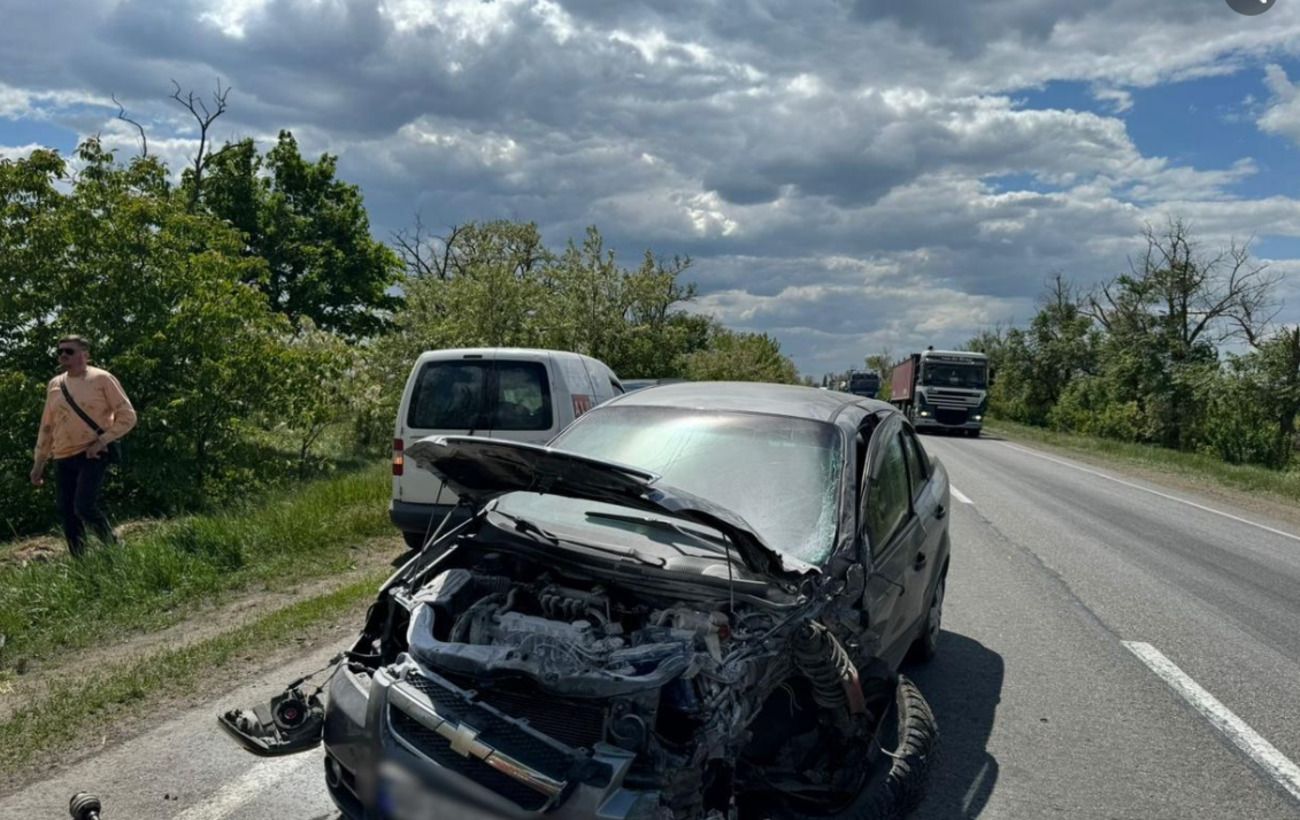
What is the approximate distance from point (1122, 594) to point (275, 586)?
7099 mm

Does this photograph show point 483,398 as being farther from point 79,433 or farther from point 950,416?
point 950,416

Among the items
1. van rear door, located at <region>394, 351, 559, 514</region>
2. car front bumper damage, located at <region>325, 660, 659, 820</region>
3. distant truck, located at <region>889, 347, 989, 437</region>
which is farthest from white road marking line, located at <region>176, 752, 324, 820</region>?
distant truck, located at <region>889, 347, 989, 437</region>

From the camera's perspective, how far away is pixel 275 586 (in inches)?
307

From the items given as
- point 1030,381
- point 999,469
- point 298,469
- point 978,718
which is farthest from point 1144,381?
point 978,718

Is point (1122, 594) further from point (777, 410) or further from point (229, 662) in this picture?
point (229, 662)

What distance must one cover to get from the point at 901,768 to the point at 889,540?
1275 millimetres

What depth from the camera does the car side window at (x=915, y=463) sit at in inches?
227

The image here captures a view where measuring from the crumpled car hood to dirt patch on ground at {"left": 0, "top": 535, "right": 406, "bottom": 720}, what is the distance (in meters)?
2.61

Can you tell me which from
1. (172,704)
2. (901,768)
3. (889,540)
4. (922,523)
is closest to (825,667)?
(901,768)

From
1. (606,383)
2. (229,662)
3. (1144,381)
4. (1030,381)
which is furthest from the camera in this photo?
(1030,381)

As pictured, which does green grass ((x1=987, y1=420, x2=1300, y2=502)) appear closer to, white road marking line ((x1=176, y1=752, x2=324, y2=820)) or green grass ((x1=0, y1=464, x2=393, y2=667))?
green grass ((x1=0, y1=464, x2=393, y2=667))

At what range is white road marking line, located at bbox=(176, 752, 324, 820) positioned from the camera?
375 centimetres

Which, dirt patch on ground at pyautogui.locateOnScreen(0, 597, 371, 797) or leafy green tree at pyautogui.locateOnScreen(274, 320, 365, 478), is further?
leafy green tree at pyautogui.locateOnScreen(274, 320, 365, 478)

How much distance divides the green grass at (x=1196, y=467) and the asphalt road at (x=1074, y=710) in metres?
13.3
